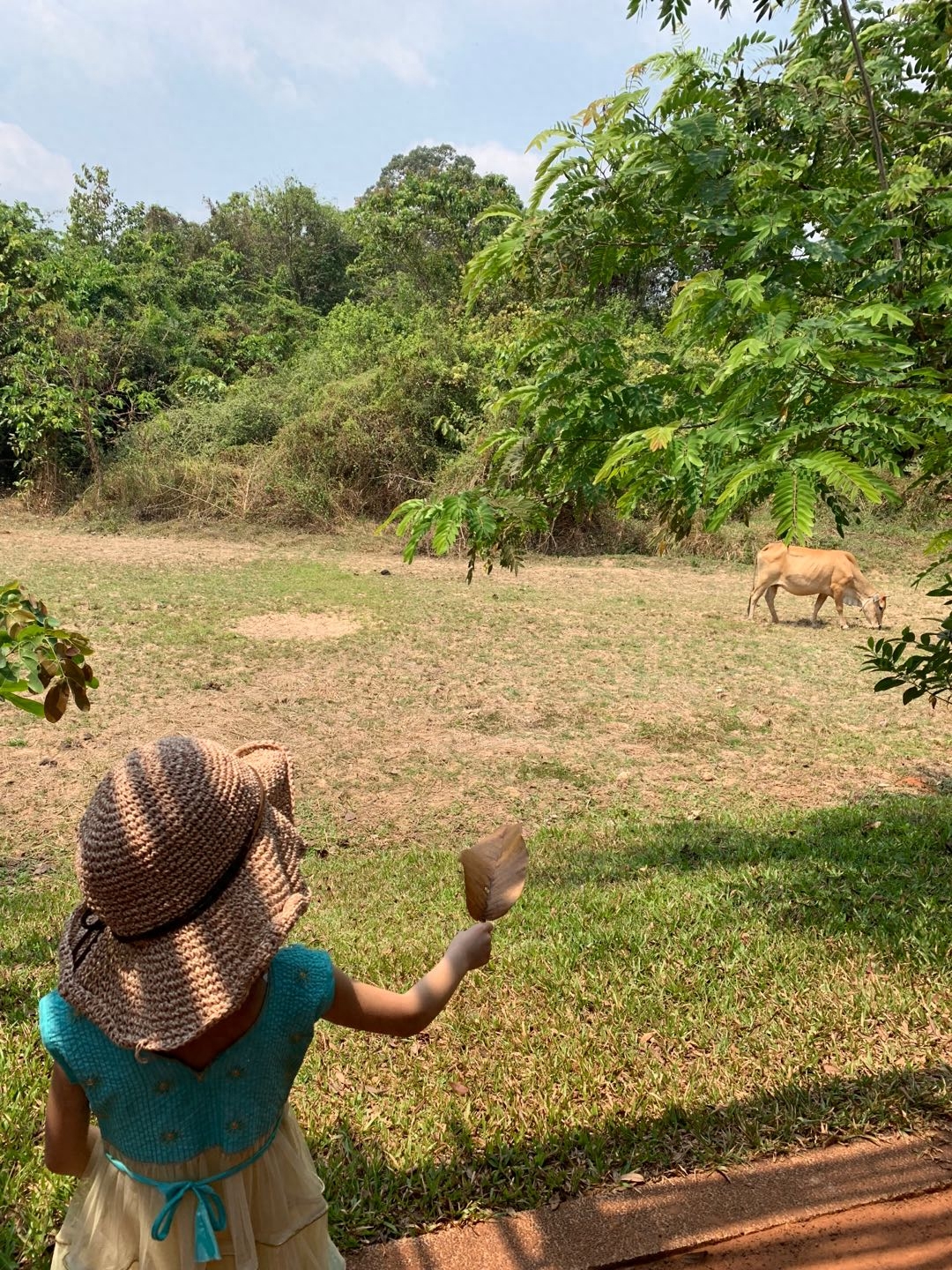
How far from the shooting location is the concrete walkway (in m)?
2.28

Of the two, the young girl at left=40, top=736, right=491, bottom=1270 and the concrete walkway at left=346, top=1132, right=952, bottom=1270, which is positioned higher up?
the young girl at left=40, top=736, right=491, bottom=1270

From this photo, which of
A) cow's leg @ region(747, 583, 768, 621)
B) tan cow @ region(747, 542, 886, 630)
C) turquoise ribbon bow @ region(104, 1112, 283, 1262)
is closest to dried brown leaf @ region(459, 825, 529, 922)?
turquoise ribbon bow @ region(104, 1112, 283, 1262)

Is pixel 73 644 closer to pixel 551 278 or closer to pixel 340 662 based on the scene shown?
pixel 551 278

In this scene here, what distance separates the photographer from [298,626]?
11594mm

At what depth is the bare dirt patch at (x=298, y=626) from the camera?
11.1 metres

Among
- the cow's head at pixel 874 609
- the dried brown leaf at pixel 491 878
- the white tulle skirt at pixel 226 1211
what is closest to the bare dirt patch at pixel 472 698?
the cow's head at pixel 874 609

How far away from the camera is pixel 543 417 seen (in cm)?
415

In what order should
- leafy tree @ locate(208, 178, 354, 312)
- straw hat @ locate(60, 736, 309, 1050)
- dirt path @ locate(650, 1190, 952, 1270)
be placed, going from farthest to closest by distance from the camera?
leafy tree @ locate(208, 178, 354, 312), dirt path @ locate(650, 1190, 952, 1270), straw hat @ locate(60, 736, 309, 1050)

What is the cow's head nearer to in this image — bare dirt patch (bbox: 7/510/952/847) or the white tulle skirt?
bare dirt patch (bbox: 7/510/952/847)

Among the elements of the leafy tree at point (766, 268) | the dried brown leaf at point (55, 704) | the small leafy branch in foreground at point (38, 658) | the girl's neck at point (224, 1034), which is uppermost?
the leafy tree at point (766, 268)

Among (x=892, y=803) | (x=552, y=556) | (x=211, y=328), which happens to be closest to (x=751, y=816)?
(x=892, y=803)

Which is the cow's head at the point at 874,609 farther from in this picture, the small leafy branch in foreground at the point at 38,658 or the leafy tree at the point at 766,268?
the small leafy branch in foreground at the point at 38,658

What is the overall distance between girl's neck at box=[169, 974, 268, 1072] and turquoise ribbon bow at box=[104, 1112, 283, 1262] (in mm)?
201

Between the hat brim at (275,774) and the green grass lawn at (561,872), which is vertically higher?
the hat brim at (275,774)
